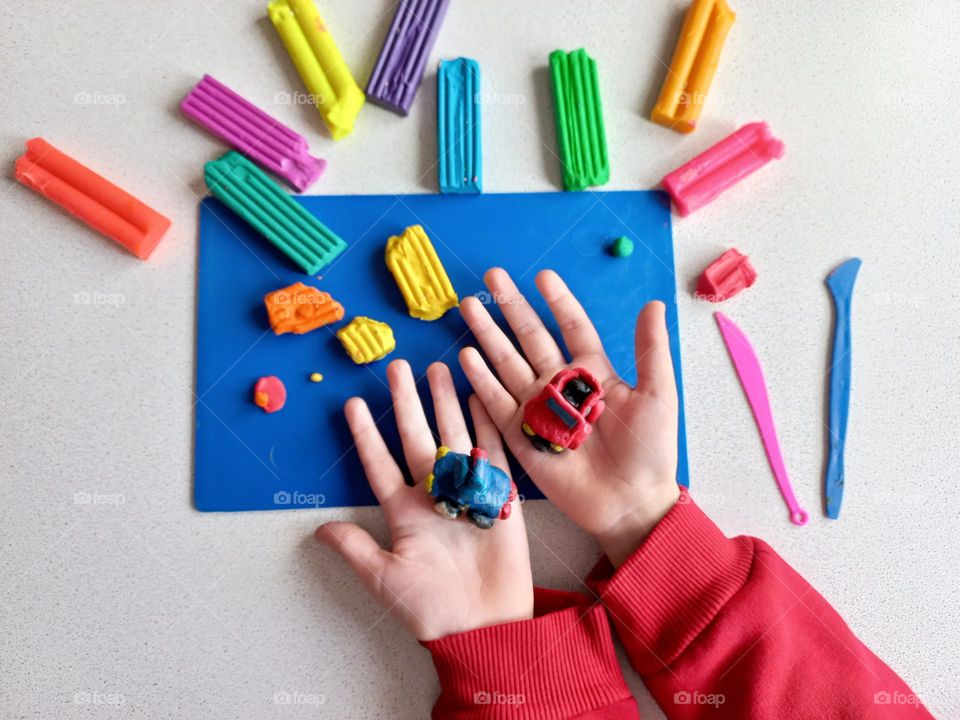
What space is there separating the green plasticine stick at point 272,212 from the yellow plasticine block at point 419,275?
0.07m

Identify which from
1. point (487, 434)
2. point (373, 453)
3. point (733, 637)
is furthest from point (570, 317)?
point (733, 637)

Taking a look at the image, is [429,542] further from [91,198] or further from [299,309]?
[91,198]

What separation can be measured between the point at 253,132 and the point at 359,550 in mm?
486

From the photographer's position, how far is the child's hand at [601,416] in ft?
2.57

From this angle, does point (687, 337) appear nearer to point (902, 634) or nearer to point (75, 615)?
point (902, 634)

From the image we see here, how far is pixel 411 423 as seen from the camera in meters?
0.82

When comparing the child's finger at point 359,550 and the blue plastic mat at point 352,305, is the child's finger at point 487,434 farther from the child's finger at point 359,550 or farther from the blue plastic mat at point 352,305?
the child's finger at point 359,550

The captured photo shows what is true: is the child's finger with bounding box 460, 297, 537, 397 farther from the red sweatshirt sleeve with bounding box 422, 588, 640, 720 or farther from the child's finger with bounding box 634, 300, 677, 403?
the red sweatshirt sleeve with bounding box 422, 588, 640, 720

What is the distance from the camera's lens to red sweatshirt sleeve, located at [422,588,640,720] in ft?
2.39

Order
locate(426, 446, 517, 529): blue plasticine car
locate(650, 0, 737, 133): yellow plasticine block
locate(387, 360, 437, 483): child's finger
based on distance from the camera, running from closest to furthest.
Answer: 1. locate(426, 446, 517, 529): blue plasticine car
2. locate(387, 360, 437, 483): child's finger
3. locate(650, 0, 737, 133): yellow plasticine block

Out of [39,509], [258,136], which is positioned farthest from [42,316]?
[258,136]

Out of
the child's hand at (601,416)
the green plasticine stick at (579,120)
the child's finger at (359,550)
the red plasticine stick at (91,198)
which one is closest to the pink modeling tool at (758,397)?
the child's hand at (601,416)

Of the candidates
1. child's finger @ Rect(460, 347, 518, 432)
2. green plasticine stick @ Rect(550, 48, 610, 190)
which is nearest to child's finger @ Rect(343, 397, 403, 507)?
child's finger @ Rect(460, 347, 518, 432)

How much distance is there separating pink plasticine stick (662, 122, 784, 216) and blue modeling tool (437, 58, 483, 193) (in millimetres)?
227
